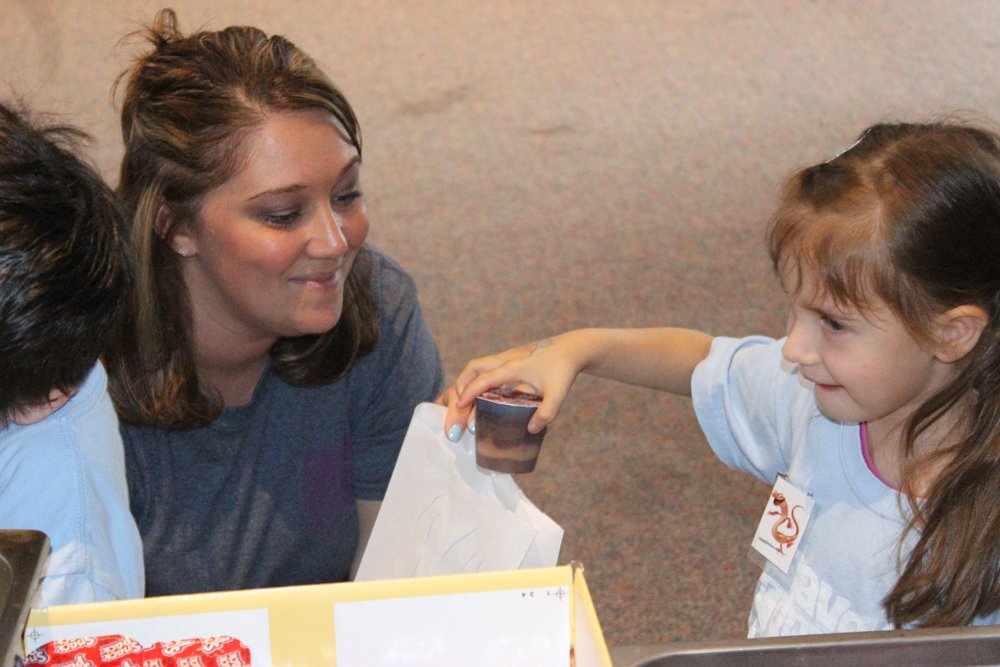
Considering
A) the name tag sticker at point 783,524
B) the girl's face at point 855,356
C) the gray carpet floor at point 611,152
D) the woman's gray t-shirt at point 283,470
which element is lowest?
the gray carpet floor at point 611,152

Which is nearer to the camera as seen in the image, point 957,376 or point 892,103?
point 957,376

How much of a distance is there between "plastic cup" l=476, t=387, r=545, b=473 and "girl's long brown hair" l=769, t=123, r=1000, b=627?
28 centimetres

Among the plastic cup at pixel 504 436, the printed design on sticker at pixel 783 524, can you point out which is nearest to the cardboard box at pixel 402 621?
the plastic cup at pixel 504 436

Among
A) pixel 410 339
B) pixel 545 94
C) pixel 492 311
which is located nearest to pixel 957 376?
pixel 410 339

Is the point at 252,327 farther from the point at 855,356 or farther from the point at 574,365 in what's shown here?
the point at 855,356

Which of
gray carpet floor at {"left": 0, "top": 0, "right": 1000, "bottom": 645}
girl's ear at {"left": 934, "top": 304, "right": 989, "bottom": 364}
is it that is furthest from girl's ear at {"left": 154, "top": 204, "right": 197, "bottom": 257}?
gray carpet floor at {"left": 0, "top": 0, "right": 1000, "bottom": 645}

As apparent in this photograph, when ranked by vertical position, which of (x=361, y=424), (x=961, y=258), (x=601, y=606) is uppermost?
(x=961, y=258)

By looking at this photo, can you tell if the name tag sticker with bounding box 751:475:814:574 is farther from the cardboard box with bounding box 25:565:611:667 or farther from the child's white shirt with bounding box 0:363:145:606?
the child's white shirt with bounding box 0:363:145:606

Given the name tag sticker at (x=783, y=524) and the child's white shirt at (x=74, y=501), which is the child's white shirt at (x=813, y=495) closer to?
the name tag sticker at (x=783, y=524)

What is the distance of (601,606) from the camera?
2051 mm

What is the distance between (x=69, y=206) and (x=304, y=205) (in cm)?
37

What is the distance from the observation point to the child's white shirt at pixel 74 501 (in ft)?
2.84

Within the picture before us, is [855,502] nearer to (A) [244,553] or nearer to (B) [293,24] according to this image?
(A) [244,553]

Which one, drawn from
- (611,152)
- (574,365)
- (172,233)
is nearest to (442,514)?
(574,365)
